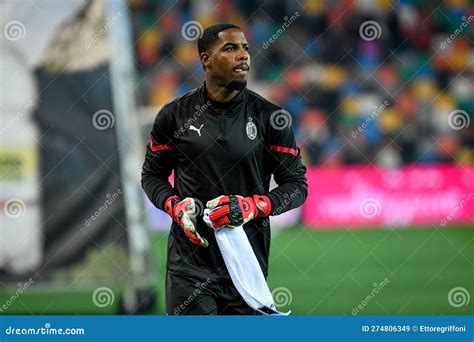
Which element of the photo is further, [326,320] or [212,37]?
[326,320]

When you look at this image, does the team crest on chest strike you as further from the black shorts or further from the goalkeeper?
the black shorts

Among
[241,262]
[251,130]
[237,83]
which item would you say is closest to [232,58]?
[237,83]

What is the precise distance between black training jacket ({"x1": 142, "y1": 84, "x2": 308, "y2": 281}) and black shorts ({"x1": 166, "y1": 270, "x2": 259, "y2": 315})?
42mm

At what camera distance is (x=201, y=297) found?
4.52 meters

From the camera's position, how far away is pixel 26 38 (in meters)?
7.30

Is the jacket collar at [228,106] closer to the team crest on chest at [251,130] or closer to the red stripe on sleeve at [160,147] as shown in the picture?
the team crest on chest at [251,130]

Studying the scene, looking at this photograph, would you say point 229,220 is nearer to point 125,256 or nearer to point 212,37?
point 212,37

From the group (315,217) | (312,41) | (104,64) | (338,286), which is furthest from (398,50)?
(104,64)

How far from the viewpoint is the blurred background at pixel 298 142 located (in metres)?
7.34

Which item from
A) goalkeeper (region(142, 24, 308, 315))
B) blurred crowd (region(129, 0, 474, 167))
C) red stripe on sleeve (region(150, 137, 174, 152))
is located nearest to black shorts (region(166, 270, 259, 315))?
goalkeeper (region(142, 24, 308, 315))

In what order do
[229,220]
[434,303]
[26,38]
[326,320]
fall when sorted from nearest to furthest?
[229,220]
[326,320]
[26,38]
[434,303]

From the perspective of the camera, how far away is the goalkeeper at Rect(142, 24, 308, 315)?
4.57m

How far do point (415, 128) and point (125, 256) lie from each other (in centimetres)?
659

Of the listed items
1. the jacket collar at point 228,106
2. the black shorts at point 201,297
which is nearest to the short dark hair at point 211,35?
the jacket collar at point 228,106
